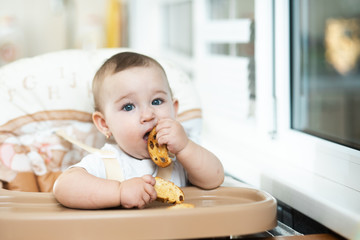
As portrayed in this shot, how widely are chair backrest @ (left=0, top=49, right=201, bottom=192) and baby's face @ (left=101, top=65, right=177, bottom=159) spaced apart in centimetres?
23

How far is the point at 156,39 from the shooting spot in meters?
3.21

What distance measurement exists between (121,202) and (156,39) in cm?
228

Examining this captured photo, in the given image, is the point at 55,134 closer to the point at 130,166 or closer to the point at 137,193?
the point at 130,166

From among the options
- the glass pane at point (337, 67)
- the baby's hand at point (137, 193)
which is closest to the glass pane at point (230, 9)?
the baby's hand at point (137, 193)

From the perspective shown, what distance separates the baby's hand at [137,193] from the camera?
1.02m

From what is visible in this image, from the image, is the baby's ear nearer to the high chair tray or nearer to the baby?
the baby

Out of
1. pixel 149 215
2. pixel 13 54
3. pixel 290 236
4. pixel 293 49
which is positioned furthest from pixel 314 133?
pixel 13 54

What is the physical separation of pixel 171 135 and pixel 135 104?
0.13 meters

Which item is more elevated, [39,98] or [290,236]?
[39,98]

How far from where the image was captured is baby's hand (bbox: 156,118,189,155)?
44.1 inches

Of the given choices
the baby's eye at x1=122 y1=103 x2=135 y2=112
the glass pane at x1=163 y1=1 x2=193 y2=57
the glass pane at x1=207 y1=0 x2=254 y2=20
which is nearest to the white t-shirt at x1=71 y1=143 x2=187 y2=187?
the baby's eye at x1=122 y1=103 x2=135 y2=112

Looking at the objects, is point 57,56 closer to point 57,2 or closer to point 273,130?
point 273,130

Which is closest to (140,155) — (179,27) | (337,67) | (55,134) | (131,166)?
(131,166)

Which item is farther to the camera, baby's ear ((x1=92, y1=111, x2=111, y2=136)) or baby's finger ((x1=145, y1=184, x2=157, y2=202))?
baby's ear ((x1=92, y1=111, x2=111, y2=136))
